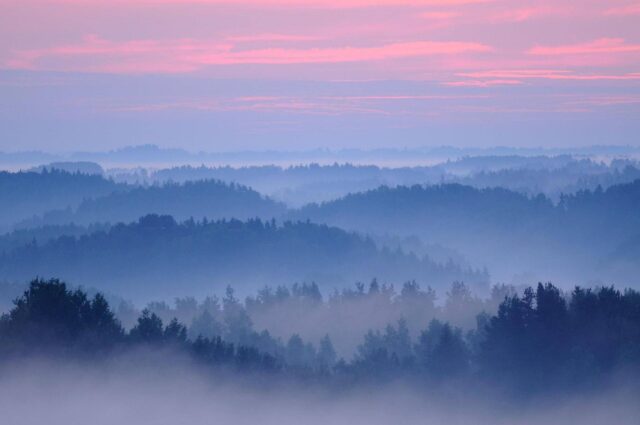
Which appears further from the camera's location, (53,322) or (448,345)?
(448,345)

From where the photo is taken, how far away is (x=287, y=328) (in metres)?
103

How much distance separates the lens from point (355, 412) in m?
53.6

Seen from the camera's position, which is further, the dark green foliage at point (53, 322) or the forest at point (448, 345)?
the forest at point (448, 345)

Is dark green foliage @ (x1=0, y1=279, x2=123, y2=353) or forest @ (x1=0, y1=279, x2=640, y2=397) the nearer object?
dark green foliage @ (x1=0, y1=279, x2=123, y2=353)

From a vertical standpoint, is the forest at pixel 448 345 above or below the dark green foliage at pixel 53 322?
below

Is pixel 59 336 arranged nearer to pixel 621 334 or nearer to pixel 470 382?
pixel 470 382

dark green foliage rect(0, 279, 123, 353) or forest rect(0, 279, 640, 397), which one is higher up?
dark green foliage rect(0, 279, 123, 353)

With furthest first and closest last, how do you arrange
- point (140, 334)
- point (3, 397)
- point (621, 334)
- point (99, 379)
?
point (621, 334) < point (140, 334) < point (99, 379) < point (3, 397)

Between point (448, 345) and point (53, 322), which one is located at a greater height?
point (53, 322)

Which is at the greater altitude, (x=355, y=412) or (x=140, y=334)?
(x=140, y=334)

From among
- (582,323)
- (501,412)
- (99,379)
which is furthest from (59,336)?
(582,323)

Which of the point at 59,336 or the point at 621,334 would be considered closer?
the point at 59,336

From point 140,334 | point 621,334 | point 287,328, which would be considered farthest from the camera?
point 287,328

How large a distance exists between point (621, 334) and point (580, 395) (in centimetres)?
519
